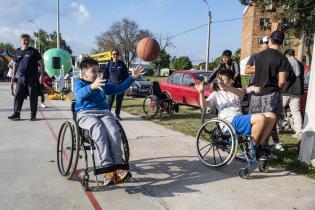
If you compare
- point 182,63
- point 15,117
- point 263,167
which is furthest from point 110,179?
point 182,63

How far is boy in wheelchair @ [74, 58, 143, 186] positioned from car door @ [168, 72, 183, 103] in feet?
22.8

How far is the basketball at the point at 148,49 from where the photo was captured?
1079cm

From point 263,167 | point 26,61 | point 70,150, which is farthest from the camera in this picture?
point 26,61

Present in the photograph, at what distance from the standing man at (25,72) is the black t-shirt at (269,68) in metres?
5.52

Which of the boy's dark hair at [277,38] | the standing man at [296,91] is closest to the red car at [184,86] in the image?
the standing man at [296,91]

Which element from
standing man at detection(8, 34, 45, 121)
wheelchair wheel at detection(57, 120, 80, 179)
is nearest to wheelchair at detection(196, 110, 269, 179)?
wheelchair wheel at detection(57, 120, 80, 179)

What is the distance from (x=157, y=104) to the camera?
9539 mm

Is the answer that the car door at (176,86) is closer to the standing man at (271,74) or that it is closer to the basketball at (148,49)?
the basketball at (148,49)

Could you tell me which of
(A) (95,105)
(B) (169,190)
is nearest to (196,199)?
(B) (169,190)

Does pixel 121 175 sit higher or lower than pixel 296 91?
lower

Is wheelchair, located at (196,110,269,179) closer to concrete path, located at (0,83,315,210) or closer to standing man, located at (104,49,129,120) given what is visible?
concrete path, located at (0,83,315,210)

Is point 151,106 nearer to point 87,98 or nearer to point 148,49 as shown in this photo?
point 148,49

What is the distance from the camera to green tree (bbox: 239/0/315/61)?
77.7 ft

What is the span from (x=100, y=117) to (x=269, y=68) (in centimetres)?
243
